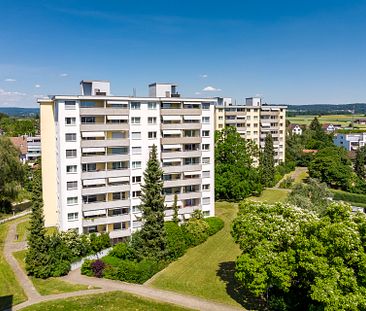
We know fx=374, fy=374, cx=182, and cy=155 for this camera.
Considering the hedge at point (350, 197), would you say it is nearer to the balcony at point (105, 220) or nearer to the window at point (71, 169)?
the balcony at point (105, 220)

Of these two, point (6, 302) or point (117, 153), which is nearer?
point (6, 302)

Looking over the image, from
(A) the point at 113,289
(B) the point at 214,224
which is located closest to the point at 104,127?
(A) the point at 113,289

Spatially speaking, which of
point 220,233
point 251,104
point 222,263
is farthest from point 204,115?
point 251,104

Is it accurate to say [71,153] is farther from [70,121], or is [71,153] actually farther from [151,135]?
[151,135]

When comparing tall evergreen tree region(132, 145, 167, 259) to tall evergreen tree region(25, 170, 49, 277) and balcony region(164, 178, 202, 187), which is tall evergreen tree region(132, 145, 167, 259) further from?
tall evergreen tree region(25, 170, 49, 277)

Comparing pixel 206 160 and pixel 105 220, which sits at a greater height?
pixel 206 160

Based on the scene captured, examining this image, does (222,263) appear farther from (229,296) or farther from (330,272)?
(330,272)

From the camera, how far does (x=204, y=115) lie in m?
57.6

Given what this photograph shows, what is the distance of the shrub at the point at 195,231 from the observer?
2000 inches

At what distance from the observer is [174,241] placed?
155 ft

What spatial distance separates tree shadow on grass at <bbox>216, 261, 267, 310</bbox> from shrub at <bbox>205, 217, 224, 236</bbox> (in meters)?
10.6

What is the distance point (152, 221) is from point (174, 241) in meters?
4.44

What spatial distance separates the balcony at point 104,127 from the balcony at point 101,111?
139cm

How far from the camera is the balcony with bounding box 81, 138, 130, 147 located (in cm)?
4882
